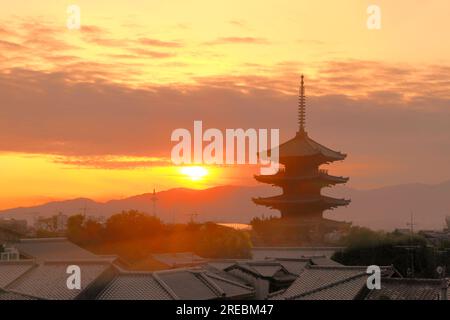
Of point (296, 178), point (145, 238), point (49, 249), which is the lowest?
point (145, 238)

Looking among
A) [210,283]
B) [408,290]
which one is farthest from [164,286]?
[408,290]

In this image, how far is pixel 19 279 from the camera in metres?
30.1

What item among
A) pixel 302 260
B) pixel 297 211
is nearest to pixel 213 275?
pixel 302 260

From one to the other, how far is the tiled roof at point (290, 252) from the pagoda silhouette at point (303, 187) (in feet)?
20.3

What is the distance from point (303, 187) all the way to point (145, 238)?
15.3 m

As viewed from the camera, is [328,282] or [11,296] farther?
[328,282]

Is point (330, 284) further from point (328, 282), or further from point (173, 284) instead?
point (173, 284)

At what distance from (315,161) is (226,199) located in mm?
136447

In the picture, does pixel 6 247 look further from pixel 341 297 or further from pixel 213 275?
pixel 341 297

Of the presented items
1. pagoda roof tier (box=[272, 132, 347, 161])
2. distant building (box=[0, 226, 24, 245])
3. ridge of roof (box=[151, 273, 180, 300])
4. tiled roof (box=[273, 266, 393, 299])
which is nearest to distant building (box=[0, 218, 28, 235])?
distant building (box=[0, 226, 24, 245])

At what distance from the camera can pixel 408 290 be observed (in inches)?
1024

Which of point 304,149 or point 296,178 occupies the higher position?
point 304,149

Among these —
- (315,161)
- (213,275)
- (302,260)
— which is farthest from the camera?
(315,161)

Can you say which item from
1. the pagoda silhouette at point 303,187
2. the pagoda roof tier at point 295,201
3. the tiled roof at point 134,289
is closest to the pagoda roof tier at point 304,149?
the pagoda silhouette at point 303,187
